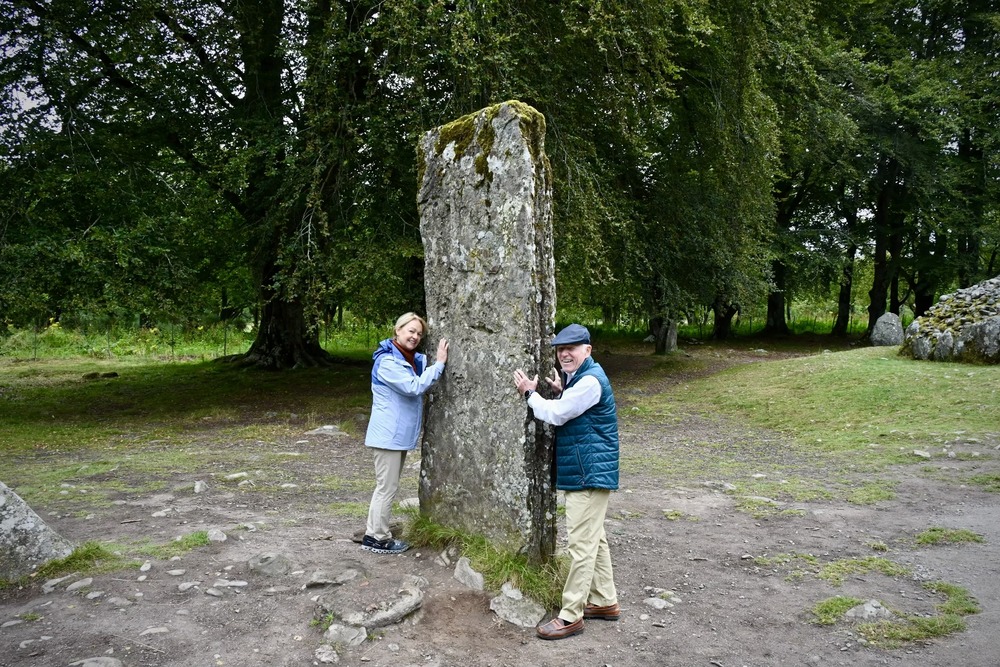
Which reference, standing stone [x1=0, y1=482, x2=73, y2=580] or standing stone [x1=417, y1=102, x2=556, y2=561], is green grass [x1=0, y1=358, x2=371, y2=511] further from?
standing stone [x1=417, y1=102, x2=556, y2=561]

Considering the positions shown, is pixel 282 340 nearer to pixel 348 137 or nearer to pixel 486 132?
pixel 348 137

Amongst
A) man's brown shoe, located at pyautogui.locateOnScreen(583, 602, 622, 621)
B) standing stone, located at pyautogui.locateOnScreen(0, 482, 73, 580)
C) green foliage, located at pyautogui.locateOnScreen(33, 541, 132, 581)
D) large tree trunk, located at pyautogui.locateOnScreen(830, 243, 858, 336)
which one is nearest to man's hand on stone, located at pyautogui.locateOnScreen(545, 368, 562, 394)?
man's brown shoe, located at pyautogui.locateOnScreen(583, 602, 622, 621)

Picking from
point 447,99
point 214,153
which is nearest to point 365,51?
point 447,99

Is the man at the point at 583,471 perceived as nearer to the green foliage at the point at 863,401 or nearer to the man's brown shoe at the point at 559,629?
the man's brown shoe at the point at 559,629

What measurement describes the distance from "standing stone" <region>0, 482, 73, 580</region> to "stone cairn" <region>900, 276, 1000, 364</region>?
1707 centimetres

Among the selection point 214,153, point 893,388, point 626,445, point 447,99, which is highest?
point 447,99

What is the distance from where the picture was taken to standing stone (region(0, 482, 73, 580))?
5.62m

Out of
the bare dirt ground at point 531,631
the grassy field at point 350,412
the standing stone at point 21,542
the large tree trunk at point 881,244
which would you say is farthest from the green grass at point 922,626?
the large tree trunk at point 881,244

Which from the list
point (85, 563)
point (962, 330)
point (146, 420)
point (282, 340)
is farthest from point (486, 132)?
point (282, 340)

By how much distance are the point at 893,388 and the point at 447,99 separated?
10.3 metres

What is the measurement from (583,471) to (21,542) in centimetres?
446

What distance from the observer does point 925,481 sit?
9156 millimetres

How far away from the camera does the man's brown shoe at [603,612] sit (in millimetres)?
5465

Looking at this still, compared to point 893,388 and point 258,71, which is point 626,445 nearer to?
point 893,388
